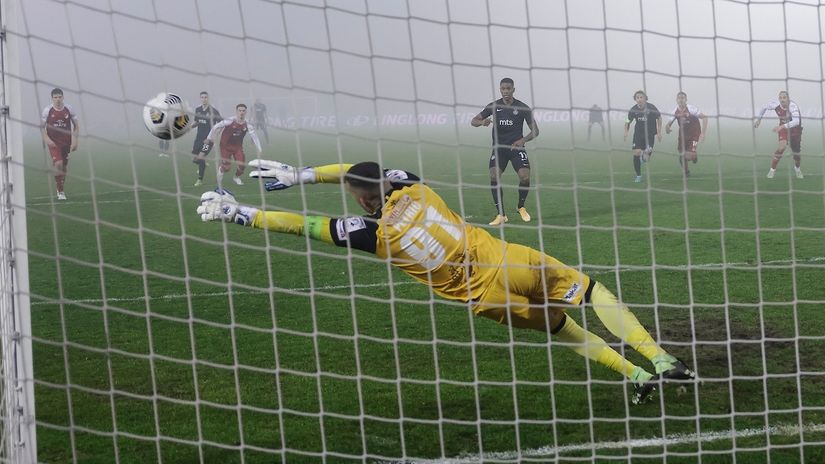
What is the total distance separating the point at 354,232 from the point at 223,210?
66 cm

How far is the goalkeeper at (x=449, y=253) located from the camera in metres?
4.71

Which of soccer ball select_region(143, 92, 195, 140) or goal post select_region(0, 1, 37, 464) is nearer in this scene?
goal post select_region(0, 1, 37, 464)

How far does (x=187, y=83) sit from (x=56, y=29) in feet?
4.33

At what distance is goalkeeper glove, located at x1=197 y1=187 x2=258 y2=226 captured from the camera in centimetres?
454

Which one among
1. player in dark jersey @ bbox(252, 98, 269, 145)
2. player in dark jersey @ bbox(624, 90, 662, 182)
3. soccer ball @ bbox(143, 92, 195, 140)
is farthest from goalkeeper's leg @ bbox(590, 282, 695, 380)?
soccer ball @ bbox(143, 92, 195, 140)

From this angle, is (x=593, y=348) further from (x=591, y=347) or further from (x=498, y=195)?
(x=498, y=195)

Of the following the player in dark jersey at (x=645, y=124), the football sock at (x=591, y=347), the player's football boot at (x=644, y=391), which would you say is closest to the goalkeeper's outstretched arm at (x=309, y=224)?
the football sock at (x=591, y=347)

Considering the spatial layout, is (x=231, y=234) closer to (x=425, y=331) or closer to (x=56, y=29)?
(x=425, y=331)

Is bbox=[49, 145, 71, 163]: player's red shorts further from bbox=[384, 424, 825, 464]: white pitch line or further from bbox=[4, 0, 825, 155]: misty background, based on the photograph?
bbox=[384, 424, 825, 464]: white pitch line

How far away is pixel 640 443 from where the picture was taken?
4.71 metres

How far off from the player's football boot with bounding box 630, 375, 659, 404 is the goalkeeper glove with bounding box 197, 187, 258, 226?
2274 millimetres

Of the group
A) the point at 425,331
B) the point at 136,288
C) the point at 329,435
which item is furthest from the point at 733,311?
the point at 136,288

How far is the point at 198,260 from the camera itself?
34.4 ft

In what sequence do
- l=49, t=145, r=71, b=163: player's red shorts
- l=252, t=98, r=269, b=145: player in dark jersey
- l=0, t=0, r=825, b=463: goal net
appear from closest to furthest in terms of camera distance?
l=0, t=0, r=825, b=463: goal net, l=252, t=98, r=269, b=145: player in dark jersey, l=49, t=145, r=71, b=163: player's red shorts
